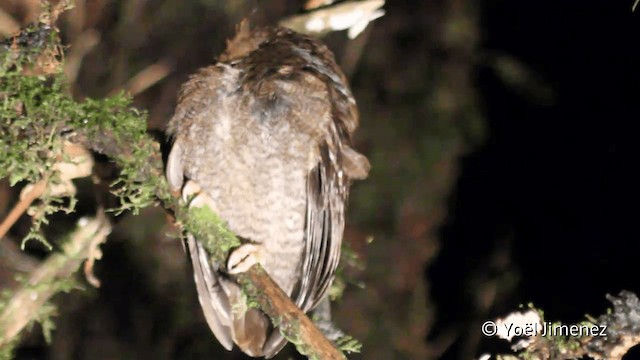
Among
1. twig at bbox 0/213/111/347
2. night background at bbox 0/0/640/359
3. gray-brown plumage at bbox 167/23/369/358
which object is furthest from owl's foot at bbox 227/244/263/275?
night background at bbox 0/0/640/359

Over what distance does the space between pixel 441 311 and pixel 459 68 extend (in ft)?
3.46

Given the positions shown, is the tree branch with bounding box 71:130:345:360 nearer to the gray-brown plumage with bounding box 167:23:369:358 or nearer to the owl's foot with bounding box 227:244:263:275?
the owl's foot with bounding box 227:244:263:275

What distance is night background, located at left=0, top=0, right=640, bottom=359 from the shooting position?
303 cm

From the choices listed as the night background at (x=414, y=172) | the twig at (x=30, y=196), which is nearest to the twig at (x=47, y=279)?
the twig at (x=30, y=196)

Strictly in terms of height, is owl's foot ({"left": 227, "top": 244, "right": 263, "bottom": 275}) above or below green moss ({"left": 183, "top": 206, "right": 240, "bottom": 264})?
below

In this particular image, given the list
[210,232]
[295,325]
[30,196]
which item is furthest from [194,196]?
[295,325]

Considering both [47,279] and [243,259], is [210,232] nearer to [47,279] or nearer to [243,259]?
[243,259]

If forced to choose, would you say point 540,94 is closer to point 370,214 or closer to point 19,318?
point 370,214

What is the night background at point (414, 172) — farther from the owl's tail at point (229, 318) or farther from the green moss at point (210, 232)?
the green moss at point (210, 232)

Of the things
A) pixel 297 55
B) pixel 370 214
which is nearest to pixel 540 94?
pixel 370 214

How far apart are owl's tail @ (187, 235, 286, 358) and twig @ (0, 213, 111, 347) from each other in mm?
322

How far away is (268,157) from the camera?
1907 millimetres

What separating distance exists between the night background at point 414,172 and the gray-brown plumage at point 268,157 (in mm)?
929

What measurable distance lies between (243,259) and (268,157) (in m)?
0.29
